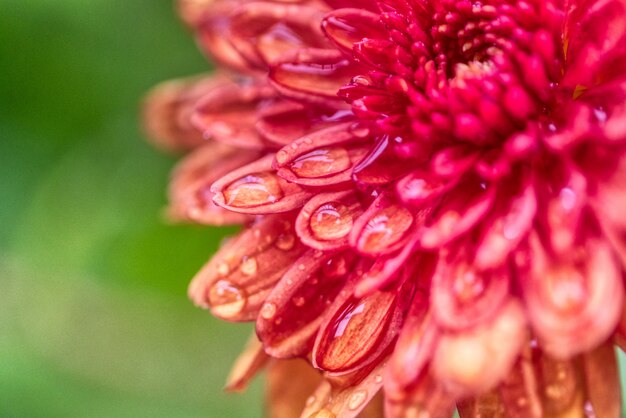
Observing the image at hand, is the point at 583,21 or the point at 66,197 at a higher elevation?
the point at 583,21

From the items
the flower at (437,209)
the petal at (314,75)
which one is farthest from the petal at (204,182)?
the petal at (314,75)

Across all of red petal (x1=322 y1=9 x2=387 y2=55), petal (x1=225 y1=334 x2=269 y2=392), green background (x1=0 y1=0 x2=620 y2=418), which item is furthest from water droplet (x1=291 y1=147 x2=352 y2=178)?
green background (x1=0 y1=0 x2=620 y2=418)

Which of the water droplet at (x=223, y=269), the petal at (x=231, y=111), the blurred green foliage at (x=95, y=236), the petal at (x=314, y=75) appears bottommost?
the blurred green foliage at (x=95, y=236)

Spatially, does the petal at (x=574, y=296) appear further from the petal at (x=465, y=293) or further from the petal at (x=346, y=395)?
the petal at (x=346, y=395)

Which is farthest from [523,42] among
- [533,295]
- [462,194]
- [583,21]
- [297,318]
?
[297,318]

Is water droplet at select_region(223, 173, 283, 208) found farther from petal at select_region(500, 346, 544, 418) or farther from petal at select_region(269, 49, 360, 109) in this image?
petal at select_region(500, 346, 544, 418)

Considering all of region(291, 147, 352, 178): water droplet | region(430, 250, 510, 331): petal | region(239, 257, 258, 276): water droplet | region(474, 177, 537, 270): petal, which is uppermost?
region(291, 147, 352, 178): water droplet

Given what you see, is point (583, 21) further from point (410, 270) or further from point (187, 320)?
point (187, 320)
